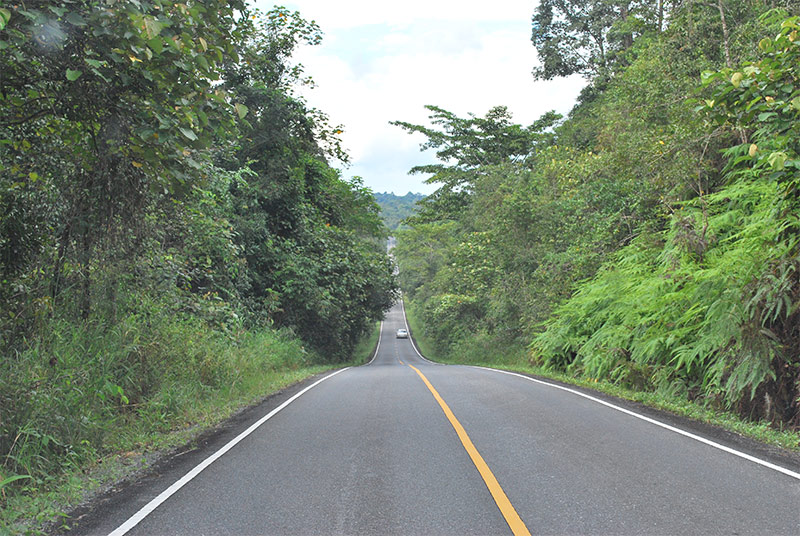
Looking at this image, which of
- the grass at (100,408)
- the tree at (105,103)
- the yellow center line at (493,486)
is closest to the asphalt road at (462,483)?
the yellow center line at (493,486)

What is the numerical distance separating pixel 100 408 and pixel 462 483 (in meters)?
4.74

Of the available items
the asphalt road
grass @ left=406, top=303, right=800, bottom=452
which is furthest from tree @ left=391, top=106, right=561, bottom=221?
the asphalt road

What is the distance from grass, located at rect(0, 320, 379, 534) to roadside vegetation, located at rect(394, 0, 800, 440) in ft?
26.9

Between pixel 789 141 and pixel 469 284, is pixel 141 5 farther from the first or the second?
pixel 469 284

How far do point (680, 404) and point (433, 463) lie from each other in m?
6.33

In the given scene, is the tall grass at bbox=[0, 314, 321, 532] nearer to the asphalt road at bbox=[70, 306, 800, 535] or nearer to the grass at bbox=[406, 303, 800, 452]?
the asphalt road at bbox=[70, 306, 800, 535]

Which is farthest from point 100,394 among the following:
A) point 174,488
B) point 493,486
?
point 493,486

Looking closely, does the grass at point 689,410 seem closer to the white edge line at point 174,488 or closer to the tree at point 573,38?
the white edge line at point 174,488

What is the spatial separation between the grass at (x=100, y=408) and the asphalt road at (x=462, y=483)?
54 centimetres

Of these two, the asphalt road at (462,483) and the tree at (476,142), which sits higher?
the tree at (476,142)

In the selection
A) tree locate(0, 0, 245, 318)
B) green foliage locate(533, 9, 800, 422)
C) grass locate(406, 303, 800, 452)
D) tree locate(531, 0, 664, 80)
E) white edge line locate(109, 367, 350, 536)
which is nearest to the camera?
white edge line locate(109, 367, 350, 536)

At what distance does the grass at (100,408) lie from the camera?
212 inches

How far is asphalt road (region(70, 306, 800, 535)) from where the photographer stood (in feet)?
14.5

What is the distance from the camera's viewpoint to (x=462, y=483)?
17.7 feet
